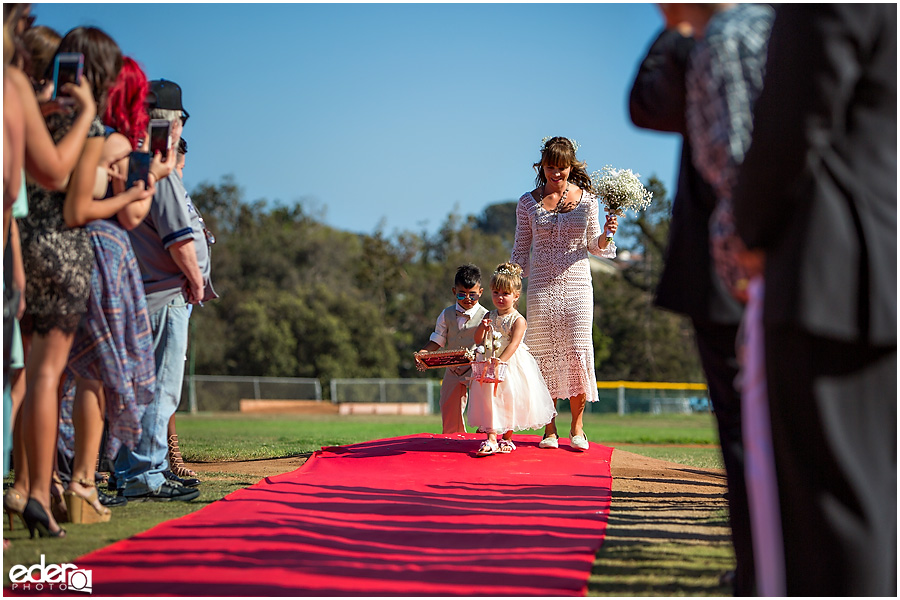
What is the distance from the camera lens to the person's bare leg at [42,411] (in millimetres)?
3430

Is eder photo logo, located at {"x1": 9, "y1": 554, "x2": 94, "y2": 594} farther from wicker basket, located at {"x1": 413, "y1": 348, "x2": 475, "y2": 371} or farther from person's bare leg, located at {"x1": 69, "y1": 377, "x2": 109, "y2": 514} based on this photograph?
wicker basket, located at {"x1": 413, "y1": 348, "x2": 475, "y2": 371}

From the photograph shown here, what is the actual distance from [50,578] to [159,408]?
1.98 meters

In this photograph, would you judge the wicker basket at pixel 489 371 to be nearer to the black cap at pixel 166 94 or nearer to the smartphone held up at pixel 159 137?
the black cap at pixel 166 94

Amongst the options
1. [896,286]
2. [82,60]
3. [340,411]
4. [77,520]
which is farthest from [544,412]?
[340,411]

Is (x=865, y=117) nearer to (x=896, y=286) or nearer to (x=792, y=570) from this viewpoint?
(x=896, y=286)

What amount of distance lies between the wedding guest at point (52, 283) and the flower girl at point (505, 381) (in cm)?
309

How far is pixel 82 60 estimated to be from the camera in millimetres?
3473

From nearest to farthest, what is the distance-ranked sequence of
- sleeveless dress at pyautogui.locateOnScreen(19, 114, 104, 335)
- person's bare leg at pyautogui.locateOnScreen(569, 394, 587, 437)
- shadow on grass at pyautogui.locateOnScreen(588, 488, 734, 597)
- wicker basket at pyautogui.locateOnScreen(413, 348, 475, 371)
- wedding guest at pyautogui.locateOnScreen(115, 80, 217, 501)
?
shadow on grass at pyautogui.locateOnScreen(588, 488, 734, 597)
sleeveless dress at pyautogui.locateOnScreen(19, 114, 104, 335)
wedding guest at pyautogui.locateOnScreen(115, 80, 217, 501)
wicker basket at pyautogui.locateOnScreen(413, 348, 475, 371)
person's bare leg at pyautogui.locateOnScreen(569, 394, 587, 437)

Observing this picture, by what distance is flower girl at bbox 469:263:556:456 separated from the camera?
6016 millimetres

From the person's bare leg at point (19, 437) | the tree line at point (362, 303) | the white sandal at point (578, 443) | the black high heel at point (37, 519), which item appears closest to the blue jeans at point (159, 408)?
the person's bare leg at point (19, 437)

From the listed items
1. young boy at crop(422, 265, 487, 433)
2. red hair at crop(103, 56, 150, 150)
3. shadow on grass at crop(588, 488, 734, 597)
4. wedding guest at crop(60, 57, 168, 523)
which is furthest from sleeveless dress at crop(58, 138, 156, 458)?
young boy at crop(422, 265, 487, 433)

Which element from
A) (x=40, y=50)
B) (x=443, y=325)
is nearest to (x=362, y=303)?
(x=443, y=325)

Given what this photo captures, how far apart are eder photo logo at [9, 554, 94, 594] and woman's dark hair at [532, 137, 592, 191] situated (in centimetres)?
460

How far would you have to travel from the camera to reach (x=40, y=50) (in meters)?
3.78
